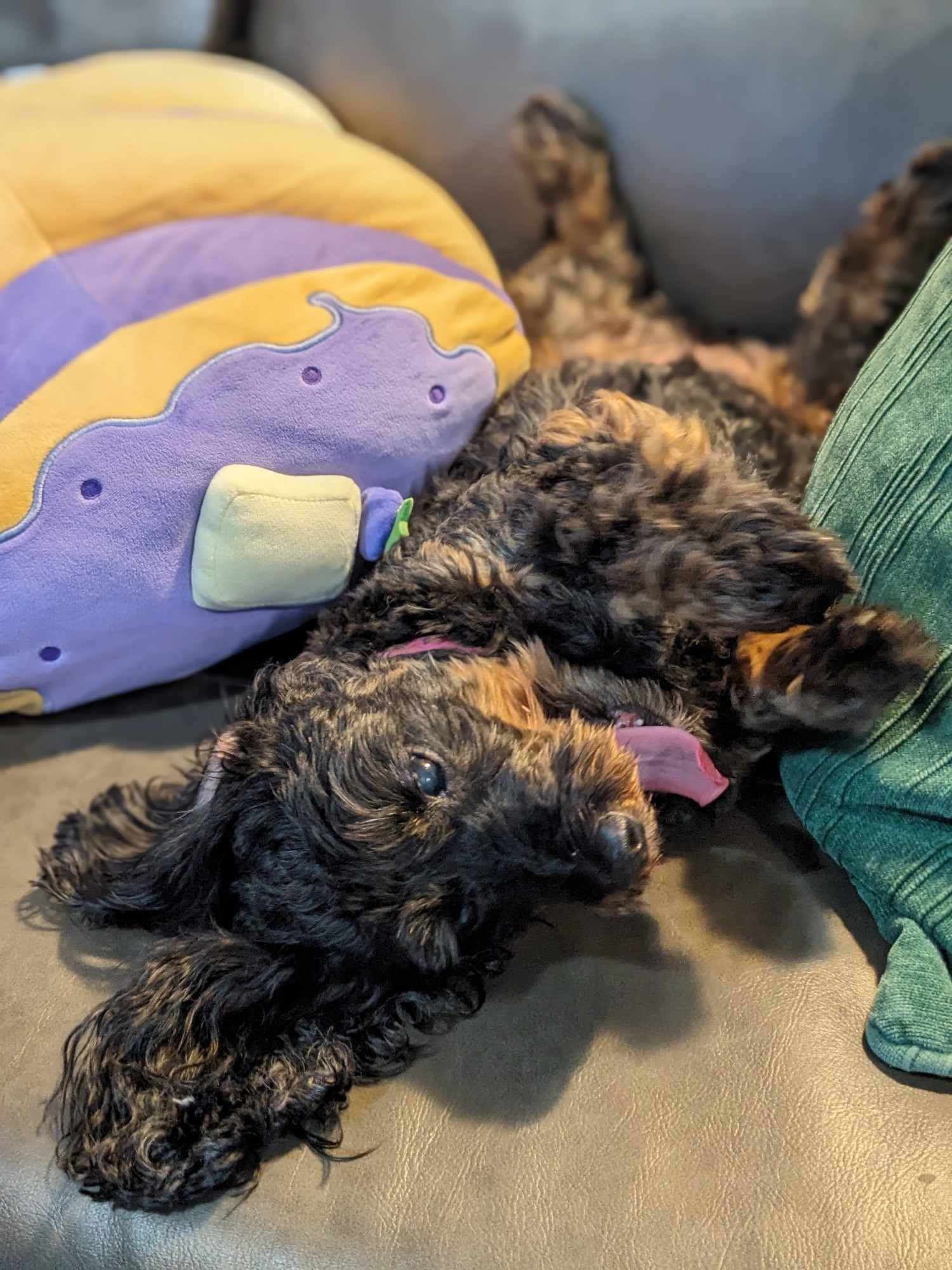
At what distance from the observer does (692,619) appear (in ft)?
3.95

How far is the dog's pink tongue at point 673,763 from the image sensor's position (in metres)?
1.20

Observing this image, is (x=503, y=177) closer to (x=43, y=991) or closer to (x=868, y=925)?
(x=868, y=925)

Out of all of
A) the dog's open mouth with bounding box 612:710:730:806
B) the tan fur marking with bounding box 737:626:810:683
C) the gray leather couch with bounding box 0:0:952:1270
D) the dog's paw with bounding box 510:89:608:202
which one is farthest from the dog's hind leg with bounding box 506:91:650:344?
the dog's open mouth with bounding box 612:710:730:806

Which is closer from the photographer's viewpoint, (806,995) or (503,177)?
(806,995)

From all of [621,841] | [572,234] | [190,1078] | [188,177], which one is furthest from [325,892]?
[572,234]

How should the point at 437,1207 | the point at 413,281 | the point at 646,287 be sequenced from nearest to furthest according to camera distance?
the point at 437,1207 → the point at 413,281 → the point at 646,287

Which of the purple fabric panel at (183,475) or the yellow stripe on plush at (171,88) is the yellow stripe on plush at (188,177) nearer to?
the yellow stripe on plush at (171,88)

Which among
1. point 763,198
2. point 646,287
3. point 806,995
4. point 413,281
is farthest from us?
point 646,287

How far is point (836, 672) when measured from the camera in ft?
3.87

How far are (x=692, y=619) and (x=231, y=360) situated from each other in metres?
0.74

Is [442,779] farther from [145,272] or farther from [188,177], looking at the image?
[188,177]

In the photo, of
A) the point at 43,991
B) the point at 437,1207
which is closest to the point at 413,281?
the point at 43,991

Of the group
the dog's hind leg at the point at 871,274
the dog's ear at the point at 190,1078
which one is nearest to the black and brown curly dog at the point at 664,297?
the dog's hind leg at the point at 871,274

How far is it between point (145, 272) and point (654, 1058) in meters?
1.27
